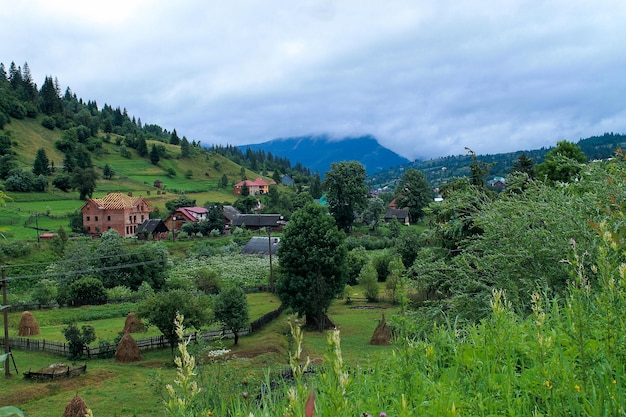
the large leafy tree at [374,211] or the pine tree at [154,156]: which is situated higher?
the pine tree at [154,156]

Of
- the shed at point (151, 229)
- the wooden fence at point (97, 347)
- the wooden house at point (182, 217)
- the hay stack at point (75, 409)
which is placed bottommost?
the wooden fence at point (97, 347)

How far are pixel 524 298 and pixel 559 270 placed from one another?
2.00 ft

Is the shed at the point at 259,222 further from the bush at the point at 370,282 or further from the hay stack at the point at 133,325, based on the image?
the hay stack at the point at 133,325

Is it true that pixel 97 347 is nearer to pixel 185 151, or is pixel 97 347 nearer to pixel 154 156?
pixel 154 156

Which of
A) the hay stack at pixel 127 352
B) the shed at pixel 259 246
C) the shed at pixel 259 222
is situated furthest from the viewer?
the shed at pixel 259 222

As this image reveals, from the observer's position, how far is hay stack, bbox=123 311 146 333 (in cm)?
3231

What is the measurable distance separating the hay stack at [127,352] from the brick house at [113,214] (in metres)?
43.1

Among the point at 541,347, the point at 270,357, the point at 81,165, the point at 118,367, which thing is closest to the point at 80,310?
the point at 118,367

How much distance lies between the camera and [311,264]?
31266 mm

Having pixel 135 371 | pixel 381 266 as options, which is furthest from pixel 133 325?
pixel 381 266

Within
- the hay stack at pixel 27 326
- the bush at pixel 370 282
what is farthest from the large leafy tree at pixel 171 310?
the bush at pixel 370 282

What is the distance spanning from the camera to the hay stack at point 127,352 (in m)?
26.3

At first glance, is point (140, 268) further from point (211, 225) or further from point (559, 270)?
point (559, 270)

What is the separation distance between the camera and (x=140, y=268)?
155 feet
